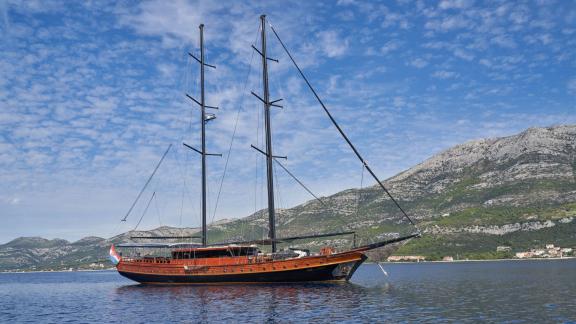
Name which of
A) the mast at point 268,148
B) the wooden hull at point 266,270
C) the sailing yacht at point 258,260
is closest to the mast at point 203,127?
the sailing yacht at point 258,260

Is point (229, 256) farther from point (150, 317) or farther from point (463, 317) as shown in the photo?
point (463, 317)

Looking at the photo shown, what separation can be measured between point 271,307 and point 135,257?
40.0 meters

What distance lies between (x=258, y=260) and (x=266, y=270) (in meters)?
1.63

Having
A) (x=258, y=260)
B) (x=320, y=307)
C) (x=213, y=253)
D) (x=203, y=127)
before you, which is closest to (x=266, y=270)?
(x=258, y=260)

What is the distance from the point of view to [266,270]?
57.0 meters

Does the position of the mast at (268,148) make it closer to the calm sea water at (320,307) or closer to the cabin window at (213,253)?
the cabin window at (213,253)

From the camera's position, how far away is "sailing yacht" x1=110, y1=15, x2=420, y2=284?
55812 mm

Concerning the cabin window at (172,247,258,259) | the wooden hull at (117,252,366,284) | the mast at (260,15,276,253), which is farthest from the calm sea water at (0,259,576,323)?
the mast at (260,15,276,253)

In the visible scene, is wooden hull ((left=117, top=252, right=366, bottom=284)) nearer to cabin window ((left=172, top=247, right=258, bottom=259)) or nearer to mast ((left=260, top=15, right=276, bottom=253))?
cabin window ((left=172, top=247, right=258, bottom=259))

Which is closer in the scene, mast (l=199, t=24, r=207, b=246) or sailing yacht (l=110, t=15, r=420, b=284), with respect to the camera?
sailing yacht (l=110, t=15, r=420, b=284)

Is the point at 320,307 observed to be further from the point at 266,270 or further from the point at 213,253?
the point at 213,253

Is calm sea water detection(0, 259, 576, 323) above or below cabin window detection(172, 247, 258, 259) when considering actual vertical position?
below

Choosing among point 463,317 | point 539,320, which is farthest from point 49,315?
point 539,320

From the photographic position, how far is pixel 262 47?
66.7 m
